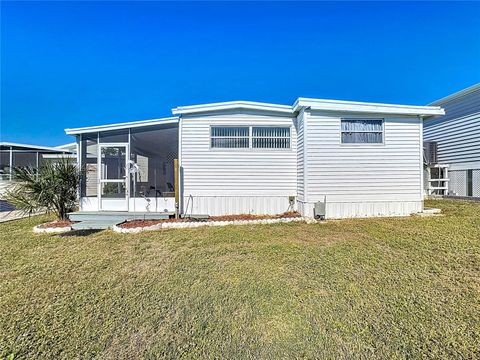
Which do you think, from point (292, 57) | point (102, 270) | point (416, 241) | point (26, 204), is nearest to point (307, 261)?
point (416, 241)

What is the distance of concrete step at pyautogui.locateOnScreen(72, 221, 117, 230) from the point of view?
687 centimetres

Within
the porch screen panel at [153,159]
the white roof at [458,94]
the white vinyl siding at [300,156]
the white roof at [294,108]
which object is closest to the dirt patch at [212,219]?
the white vinyl siding at [300,156]

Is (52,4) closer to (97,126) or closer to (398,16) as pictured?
(97,126)

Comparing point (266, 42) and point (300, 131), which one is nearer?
point (300, 131)

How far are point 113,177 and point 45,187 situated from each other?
1.88m

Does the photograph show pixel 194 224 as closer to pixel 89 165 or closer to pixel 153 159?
pixel 153 159

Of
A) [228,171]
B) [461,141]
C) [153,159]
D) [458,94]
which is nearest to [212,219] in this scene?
[228,171]

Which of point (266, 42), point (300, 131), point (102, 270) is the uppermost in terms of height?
point (266, 42)

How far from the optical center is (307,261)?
14.1ft

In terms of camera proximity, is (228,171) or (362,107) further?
(228,171)

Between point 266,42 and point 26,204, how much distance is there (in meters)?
12.9

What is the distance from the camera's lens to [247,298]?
3.22 meters

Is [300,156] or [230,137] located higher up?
[230,137]

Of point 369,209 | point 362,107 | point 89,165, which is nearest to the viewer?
point 362,107
